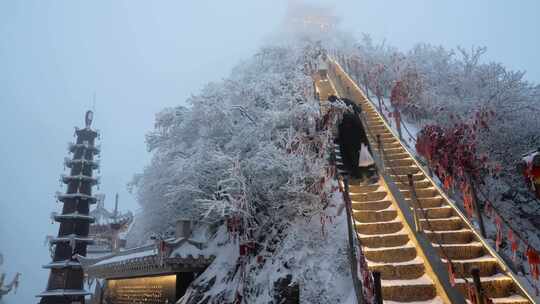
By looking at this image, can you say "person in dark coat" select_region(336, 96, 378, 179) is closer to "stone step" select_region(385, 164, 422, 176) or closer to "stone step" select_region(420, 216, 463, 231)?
"stone step" select_region(385, 164, 422, 176)

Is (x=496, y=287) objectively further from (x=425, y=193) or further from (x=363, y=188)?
(x=363, y=188)

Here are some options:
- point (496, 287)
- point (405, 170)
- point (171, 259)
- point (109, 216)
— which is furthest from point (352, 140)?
point (109, 216)

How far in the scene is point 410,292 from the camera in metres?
5.62

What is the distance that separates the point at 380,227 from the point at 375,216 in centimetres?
38

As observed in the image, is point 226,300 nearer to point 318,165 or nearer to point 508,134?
point 318,165

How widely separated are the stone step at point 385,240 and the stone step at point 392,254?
228mm

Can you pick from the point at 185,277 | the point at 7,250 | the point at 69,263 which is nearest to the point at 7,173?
the point at 7,250

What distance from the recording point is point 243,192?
32.1 ft

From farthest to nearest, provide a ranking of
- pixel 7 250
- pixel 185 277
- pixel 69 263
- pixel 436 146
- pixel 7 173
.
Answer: pixel 7 173
pixel 7 250
pixel 69 263
pixel 185 277
pixel 436 146

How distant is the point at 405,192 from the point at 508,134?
23.2 feet

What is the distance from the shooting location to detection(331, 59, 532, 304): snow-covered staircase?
5617 millimetres

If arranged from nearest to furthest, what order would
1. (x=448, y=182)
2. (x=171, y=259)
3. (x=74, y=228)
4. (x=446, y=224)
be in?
(x=446, y=224) < (x=448, y=182) < (x=171, y=259) < (x=74, y=228)

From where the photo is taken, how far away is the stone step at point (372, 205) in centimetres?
778

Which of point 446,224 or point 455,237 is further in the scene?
point 446,224
